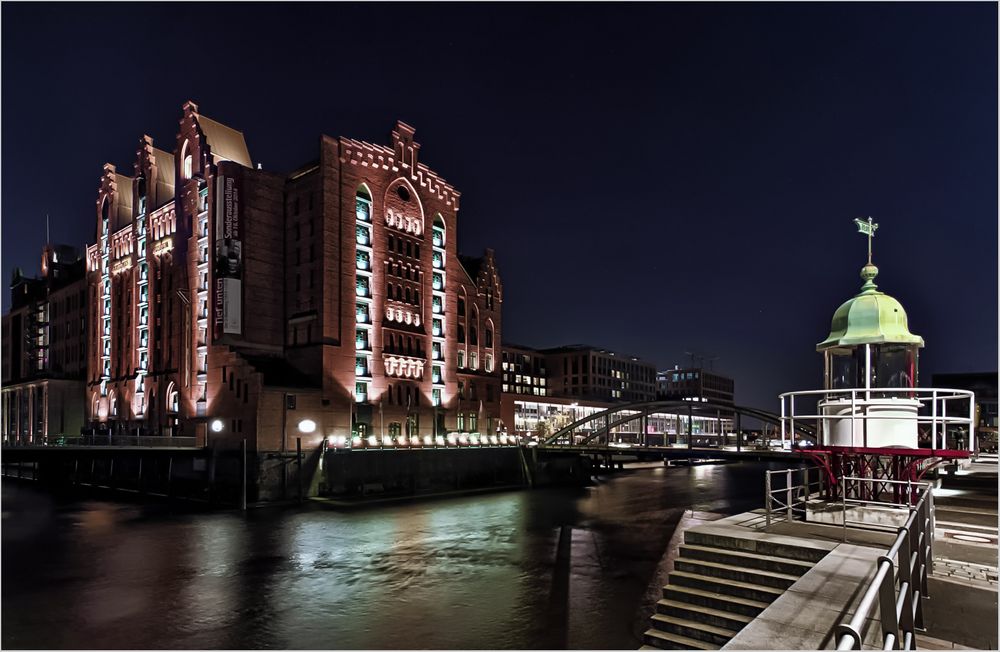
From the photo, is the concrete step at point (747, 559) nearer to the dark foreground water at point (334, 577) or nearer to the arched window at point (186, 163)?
the dark foreground water at point (334, 577)

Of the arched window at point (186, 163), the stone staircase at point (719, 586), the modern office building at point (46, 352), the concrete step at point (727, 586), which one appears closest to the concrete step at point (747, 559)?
the stone staircase at point (719, 586)

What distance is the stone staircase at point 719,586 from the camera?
516 inches

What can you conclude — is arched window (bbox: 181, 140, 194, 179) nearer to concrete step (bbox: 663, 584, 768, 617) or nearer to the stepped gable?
the stepped gable

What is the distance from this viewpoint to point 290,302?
75.2m

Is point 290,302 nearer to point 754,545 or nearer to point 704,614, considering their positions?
point 704,614

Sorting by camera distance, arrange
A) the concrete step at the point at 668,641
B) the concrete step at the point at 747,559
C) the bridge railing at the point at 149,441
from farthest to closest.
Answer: the bridge railing at the point at 149,441, the concrete step at the point at 668,641, the concrete step at the point at 747,559

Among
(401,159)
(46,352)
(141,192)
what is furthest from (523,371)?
(141,192)

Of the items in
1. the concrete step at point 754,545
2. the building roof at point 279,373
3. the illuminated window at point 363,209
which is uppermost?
the illuminated window at point 363,209

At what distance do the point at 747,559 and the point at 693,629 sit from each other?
1.85 metres

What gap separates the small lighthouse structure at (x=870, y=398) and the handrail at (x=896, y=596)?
236 inches

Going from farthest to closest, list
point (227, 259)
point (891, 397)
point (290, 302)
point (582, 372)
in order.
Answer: point (582, 372), point (290, 302), point (227, 259), point (891, 397)

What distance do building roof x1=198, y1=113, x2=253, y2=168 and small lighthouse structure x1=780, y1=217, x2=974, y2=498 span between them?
7688 centimetres

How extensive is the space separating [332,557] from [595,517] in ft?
83.3

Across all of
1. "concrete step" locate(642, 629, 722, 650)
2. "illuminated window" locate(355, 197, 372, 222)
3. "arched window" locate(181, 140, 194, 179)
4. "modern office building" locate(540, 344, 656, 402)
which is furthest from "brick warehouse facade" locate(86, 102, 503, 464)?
"modern office building" locate(540, 344, 656, 402)
